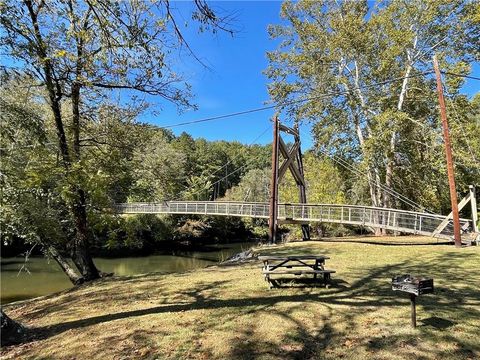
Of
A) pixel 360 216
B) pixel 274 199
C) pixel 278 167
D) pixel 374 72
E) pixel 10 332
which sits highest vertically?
pixel 374 72

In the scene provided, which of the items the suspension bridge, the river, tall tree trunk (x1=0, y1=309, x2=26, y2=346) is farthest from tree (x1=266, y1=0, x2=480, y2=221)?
tall tree trunk (x1=0, y1=309, x2=26, y2=346)

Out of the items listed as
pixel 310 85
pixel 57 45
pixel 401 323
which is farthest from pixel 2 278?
pixel 401 323

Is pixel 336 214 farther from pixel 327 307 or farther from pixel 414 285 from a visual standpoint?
pixel 414 285

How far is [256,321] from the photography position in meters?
4.21

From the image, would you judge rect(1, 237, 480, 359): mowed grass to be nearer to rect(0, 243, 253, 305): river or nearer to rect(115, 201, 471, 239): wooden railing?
rect(115, 201, 471, 239): wooden railing

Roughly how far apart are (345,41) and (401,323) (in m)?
14.1

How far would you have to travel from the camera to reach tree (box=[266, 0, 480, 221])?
1492cm

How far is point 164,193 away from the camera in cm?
789

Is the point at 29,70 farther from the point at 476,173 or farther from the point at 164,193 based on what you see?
the point at 476,173

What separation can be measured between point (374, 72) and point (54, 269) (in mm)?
17407

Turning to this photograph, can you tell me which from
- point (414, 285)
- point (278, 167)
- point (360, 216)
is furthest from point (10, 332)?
point (360, 216)

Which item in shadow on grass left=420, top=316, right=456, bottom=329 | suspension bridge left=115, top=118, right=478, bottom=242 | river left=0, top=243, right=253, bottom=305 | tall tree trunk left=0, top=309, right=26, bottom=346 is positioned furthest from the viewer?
river left=0, top=243, right=253, bottom=305

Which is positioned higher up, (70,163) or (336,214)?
(70,163)

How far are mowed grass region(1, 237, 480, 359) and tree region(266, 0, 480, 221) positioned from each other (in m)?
9.97
